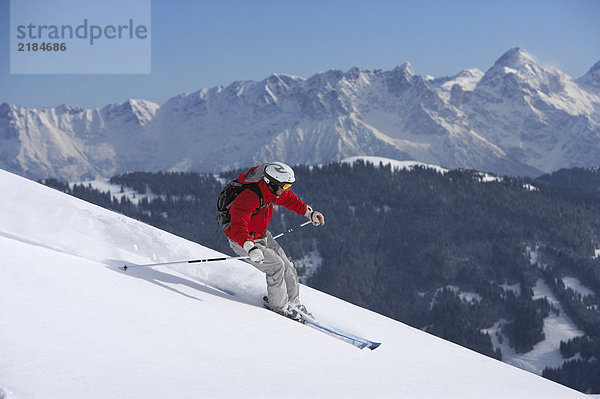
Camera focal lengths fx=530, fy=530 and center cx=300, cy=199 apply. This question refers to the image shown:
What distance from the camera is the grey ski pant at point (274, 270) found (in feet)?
32.8

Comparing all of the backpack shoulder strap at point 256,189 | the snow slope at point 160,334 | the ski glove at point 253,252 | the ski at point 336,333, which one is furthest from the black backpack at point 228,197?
the ski at point 336,333

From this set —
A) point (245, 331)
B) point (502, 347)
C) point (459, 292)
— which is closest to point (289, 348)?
point (245, 331)

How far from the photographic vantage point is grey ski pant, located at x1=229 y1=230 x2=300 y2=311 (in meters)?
10.0

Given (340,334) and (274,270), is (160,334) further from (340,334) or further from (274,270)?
(340,334)

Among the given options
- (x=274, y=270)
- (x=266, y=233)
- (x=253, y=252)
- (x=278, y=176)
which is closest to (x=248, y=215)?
(x=253, y=252)

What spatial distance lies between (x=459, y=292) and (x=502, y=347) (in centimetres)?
3428

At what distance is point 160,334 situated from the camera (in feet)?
22.4

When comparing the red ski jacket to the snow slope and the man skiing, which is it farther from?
the snow slope

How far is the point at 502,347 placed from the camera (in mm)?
153250

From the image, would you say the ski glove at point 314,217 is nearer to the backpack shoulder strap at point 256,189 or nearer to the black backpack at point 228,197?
the black backpack at point 228,197

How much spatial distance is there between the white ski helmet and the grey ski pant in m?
1.20

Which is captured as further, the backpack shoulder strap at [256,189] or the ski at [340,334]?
the backpack shoulder strap at [256,189]

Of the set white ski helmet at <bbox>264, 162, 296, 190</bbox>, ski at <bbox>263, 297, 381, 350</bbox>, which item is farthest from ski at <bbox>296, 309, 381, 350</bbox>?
white ski helmet at <bbox>264, 162, 296, 190</bbox>

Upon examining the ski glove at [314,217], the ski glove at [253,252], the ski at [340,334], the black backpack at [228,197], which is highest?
the black backpack at [228,197]
